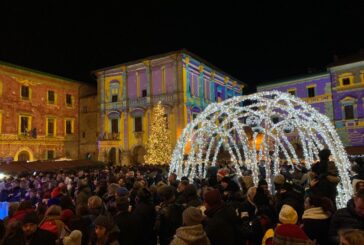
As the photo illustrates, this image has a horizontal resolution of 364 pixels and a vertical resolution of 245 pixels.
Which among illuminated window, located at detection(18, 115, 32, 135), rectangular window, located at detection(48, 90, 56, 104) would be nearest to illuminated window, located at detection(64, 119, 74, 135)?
rectangular window, located at detection(48, 90, 56, 104)

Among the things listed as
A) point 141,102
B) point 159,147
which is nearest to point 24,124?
point 141,102

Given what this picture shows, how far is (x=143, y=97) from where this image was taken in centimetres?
3409

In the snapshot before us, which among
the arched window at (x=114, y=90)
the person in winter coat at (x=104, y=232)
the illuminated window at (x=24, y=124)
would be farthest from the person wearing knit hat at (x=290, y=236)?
the illuminated window at (x=24, y=124)

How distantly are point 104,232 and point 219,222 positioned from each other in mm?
1650

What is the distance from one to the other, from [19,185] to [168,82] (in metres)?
22.8

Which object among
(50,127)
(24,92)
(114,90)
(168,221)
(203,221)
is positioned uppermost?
(114,90)

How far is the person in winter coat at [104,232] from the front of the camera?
427cm

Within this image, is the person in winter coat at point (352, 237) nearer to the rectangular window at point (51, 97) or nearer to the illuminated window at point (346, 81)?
the illuminated window at point (346, 81)

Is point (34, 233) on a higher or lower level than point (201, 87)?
lower

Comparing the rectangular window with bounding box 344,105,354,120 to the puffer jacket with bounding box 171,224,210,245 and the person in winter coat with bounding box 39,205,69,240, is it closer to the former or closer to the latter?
the puffer jacket with bounding box 171,224,210,245

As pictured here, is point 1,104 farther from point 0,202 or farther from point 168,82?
point 0,202

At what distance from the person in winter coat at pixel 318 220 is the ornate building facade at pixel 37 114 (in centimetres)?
3121

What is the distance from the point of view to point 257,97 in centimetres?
1282

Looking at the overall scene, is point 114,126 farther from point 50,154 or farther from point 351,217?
point 351,217
